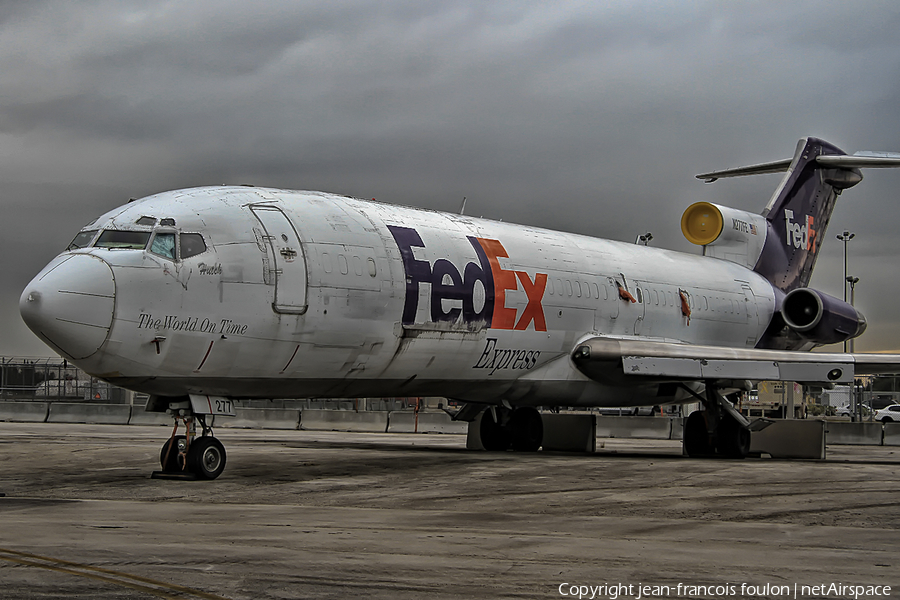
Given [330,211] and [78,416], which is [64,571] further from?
[78,416]

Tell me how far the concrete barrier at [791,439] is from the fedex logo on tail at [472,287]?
7.39m

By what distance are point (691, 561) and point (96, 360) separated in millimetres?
8867

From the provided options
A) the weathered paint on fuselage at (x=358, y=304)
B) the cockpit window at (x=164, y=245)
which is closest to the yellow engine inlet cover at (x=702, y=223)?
the weathered paint on fuselage at (x=358, y=304)

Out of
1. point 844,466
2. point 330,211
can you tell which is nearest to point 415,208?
point 330,211

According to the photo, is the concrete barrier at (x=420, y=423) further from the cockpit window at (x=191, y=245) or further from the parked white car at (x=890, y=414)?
the parked white car at (x=890, y=414)

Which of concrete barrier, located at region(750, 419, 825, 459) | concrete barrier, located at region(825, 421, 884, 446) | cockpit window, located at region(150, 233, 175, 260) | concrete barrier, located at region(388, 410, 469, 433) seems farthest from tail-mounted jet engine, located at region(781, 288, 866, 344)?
cockpit window, located at region(150, 233, 175, 260)

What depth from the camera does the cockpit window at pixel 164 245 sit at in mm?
14156

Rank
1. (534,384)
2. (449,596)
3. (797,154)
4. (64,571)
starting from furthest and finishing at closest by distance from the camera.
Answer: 1. (797,154)
2. (534,384)
3. (64,571)
4. (449,596)

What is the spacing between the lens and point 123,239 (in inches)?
559

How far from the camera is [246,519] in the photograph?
994cm

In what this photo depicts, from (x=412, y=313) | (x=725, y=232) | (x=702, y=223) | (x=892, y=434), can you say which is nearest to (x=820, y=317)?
(x=725, y=232)

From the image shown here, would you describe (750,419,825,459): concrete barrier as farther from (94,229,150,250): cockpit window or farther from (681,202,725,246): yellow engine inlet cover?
(94,229,150,250): cockpit window

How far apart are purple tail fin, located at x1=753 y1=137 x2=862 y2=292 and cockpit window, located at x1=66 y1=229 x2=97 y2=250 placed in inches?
766

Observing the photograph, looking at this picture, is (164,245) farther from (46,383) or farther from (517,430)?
(46,383)
